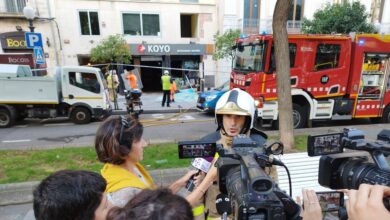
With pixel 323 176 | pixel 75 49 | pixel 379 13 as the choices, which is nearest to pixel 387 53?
pixel 323 176

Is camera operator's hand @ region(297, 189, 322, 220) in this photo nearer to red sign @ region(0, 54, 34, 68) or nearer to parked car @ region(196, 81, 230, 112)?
Result: parked car @ region(196, 81, 230, 112)

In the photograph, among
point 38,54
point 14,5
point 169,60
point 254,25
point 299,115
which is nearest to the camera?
point 299,115

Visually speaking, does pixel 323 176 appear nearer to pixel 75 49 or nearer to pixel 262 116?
pixel 262 116

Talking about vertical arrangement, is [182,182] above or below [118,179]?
below

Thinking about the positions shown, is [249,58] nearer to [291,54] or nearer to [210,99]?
[291,54]

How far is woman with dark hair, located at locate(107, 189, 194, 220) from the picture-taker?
0.78 m

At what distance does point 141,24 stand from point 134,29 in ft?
1.90

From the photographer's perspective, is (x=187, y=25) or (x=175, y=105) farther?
(x=187, y=25)

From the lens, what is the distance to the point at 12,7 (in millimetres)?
15086

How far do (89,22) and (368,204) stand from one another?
58.6ft

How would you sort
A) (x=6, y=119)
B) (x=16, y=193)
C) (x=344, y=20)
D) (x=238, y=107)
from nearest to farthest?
(x=238, y=107)
(x=16, y=193)
(x=6, y=119)
(x=344, y=20)

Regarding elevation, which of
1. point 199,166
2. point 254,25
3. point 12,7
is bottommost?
point 199,166

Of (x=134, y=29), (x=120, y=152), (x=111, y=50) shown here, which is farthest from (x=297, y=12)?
(x=120, y=152)

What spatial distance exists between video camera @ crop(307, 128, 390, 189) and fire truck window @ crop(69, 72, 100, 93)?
28.0 ft
